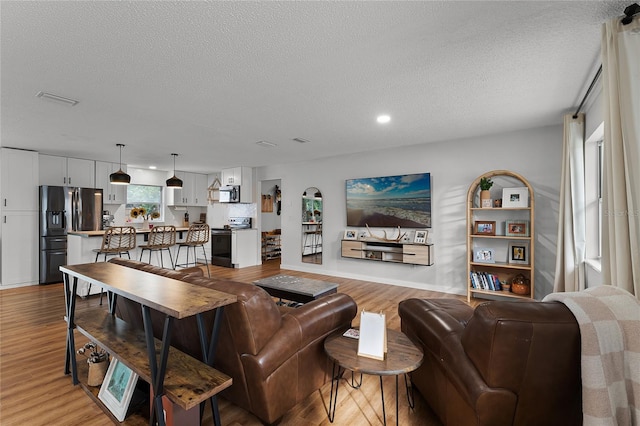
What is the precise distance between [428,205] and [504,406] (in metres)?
3.98

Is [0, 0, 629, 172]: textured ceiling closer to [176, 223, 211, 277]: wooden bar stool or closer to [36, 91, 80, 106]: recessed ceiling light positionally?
[36, 91, 80, 106]: recessed ceiling light

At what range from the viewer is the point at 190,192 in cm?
849

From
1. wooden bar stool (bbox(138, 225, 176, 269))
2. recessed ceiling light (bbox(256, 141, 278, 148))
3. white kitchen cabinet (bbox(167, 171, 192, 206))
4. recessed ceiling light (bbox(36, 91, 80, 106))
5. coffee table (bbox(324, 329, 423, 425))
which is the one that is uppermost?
recessed ceiling light (bbox(256, 141, 278, 148))

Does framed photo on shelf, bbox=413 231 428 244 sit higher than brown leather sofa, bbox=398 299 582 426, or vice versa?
framed photo on shelf, bbox=413 231 428 244

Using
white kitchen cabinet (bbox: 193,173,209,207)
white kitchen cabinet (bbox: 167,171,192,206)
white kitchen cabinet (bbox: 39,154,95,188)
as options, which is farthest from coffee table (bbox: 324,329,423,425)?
white kitchen cabinet (bbox: 193,173,209,207)

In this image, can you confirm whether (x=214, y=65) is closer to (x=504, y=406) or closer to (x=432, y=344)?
(x=432, y=344)

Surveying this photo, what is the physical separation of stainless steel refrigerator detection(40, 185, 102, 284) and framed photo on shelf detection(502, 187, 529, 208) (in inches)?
295

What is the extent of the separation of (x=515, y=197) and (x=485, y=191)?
0.38m

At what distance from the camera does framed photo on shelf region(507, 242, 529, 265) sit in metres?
4.20

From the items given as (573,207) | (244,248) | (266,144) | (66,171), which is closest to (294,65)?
(266,144)

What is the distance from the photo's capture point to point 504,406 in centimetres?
130

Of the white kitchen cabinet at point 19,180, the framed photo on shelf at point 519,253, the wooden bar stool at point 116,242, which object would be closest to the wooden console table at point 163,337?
the wooden bar stool at point 116,242

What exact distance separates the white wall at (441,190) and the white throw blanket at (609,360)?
335cm

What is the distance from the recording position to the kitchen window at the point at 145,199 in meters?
7.57
